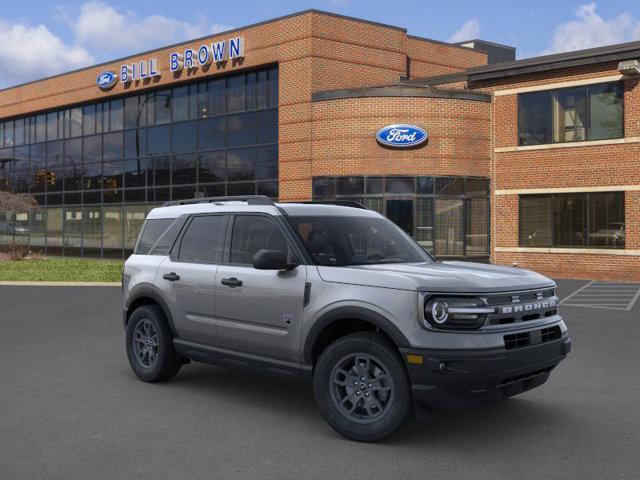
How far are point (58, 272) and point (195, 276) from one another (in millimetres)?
19747

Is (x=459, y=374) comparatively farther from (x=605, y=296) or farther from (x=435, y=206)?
(x=435, y=206)

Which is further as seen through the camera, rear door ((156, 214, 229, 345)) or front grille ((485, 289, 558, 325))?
rear door ((156, 214, 229, 345))

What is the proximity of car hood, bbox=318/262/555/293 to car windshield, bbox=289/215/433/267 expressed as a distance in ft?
0.84

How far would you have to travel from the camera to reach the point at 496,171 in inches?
976

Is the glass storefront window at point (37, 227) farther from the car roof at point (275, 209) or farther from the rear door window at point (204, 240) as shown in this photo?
the rear door window at point (204, 240)

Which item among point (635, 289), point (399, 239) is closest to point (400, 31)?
point (635, 289)

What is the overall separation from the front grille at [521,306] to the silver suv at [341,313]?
0.05 feet

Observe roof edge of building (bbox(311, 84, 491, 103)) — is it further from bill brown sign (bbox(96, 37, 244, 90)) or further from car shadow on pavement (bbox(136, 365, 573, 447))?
car shadow on pavement (bbox(136, 365, 573, 447))

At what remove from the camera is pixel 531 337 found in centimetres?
538

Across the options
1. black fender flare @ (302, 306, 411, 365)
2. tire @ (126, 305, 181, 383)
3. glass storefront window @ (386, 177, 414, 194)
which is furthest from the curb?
black fender flare @ (302, 306, 411, 365)

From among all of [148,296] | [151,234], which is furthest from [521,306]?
[151,234]

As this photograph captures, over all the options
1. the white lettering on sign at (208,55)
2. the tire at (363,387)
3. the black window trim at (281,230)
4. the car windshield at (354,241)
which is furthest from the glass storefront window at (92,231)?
the tire at (363,387)

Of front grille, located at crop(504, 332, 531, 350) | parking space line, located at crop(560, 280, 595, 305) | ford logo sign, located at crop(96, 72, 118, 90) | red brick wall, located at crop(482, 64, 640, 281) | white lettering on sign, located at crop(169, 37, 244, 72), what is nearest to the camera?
front grille, located at crop(504, 332, 531, 350)

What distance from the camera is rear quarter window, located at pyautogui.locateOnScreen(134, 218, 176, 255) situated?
7.76 metres
